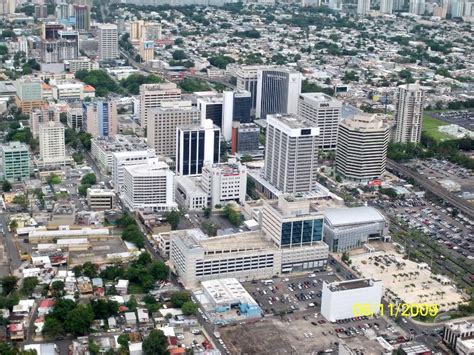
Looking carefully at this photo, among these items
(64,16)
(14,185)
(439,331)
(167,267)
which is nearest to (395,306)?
(439,331)

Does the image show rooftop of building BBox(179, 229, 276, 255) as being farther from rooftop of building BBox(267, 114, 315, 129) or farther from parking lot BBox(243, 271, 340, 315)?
rooftop of building BBox(267, 114, 315, 129)

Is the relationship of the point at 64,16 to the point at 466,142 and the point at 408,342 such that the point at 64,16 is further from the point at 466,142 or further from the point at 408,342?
the point at 408,342

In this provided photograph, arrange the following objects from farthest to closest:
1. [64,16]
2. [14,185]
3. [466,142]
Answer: [64,16] → [466,142] → [14,185]

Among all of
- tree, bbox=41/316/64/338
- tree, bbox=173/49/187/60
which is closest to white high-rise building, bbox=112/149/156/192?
tree, bbox=41/316/64/338

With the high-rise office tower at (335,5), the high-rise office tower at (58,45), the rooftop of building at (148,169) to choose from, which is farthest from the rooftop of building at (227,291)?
the high-rise office tower at (335,5)

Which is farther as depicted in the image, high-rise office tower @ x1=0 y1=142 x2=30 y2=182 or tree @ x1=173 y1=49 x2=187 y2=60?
tree @ x1=173 y1=49 x2=187 y2=60

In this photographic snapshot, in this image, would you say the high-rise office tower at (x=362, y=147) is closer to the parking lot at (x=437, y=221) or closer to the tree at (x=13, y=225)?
the parking lot at (x=437, y=221)
